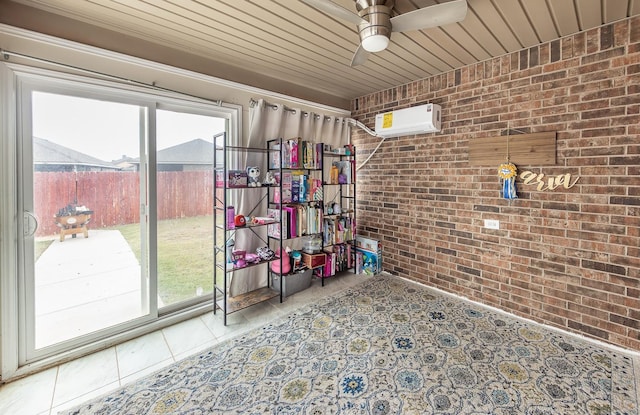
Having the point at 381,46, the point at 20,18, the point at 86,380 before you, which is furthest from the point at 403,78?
the point at 86,380

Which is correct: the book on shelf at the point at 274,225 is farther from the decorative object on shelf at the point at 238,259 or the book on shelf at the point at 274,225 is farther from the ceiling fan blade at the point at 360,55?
the ceiling fan blade at the point at 360,55

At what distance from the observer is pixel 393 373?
191 cm

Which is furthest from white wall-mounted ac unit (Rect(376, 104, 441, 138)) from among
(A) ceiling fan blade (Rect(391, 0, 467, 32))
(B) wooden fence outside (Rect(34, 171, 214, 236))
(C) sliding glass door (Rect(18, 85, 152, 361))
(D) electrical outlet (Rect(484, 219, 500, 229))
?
(C) sliding glass door (Rect(18, 85, 152, 361))

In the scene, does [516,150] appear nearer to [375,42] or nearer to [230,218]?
[375,42]

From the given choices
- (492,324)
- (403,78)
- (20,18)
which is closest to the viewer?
(20,18)

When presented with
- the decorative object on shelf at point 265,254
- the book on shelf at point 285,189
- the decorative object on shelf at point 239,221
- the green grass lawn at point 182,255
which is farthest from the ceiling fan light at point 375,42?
the green grass lawn at point 182,255

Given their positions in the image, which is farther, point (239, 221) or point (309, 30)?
point (239, 221)

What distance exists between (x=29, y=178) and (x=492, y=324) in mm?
3961

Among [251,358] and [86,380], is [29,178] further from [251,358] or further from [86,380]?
[251,358]

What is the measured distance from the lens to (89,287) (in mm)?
2330

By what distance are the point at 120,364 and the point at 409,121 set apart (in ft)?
11.7

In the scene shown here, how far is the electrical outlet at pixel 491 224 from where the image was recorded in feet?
9.14

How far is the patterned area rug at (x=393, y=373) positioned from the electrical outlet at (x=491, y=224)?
88cm

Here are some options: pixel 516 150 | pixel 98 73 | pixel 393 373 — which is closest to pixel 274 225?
pixel 393 373
